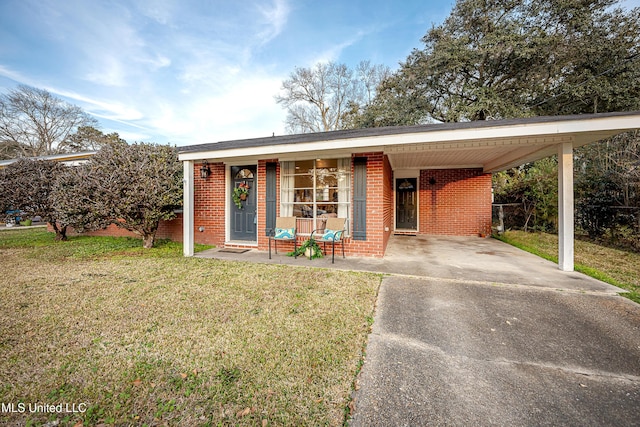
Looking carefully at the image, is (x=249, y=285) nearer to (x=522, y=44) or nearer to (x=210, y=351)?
(x=210, y=351)

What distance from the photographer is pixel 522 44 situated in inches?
444

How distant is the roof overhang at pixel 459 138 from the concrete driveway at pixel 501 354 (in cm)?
235

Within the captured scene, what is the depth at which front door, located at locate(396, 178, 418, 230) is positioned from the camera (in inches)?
376

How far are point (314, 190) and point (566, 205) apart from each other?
4767 millimetres

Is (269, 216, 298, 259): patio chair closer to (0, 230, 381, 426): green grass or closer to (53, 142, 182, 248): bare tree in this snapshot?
(0, 230, 381, 426): green grass

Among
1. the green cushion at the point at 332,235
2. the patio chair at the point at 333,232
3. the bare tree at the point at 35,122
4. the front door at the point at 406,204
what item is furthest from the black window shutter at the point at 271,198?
the bare tree at the point at 35,122

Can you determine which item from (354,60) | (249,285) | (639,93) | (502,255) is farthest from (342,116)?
(249,285)

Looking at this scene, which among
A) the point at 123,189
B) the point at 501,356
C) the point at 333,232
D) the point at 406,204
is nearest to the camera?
the point at 501,356

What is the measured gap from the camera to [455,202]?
8.93 metres

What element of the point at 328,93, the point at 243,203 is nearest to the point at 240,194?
the point at 243,203

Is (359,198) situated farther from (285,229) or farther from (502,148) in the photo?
(502,148)

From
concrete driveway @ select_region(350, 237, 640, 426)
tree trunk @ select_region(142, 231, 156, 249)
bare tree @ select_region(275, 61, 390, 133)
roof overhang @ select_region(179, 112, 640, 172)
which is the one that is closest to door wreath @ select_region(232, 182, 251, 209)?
roof overhang @ select_region(179, 112, 640, 172)

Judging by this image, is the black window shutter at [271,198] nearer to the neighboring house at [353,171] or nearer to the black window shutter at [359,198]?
the neighboring house at [353,171]

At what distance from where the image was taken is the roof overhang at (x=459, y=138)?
3805 millimetres
